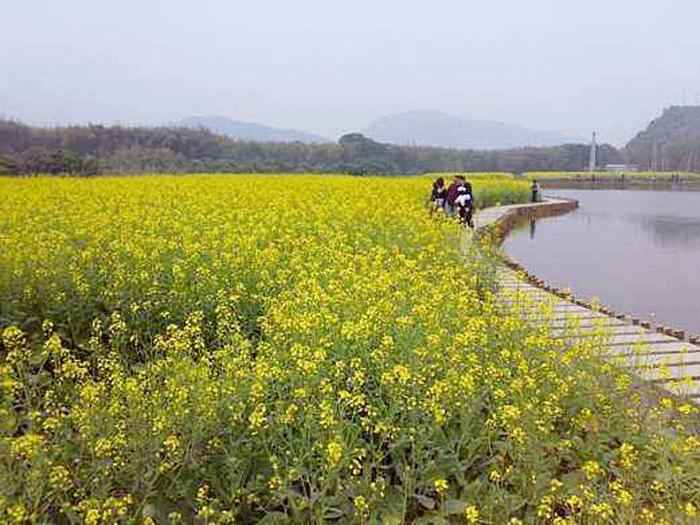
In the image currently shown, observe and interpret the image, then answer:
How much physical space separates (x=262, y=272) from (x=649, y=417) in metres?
3.19

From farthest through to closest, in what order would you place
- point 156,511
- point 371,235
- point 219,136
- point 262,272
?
1. point 219,136
2. point 371,235
3. point 262,272
4. point 156,511

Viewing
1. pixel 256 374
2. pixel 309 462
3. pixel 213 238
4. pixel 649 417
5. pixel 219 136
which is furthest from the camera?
pixel 219 136

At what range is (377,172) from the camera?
4722 centimetres

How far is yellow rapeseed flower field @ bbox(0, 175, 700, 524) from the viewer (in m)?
2.91

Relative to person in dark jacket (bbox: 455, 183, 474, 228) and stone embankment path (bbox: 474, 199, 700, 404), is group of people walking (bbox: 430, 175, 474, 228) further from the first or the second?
stone embankment path (bbox: 474, 199, 700, 404)

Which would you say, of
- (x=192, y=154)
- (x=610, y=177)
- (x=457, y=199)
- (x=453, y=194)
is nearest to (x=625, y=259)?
(x=457, y=199)

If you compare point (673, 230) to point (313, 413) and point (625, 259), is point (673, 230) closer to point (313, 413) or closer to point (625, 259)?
point (625, 259)

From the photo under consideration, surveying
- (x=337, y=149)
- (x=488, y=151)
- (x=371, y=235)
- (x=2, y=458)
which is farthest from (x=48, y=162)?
(x=488, y=151)

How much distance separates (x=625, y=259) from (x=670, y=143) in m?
101

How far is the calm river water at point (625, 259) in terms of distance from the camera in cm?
923

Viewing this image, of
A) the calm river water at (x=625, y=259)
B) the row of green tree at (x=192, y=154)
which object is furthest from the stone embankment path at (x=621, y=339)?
the row of green tree at (x=192, y=154)

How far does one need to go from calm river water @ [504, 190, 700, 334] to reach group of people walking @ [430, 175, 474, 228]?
4.58 feet

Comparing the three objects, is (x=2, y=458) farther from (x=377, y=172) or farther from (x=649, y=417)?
(x=377, y=172)

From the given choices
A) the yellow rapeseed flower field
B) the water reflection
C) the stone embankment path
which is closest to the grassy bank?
the water reflection
